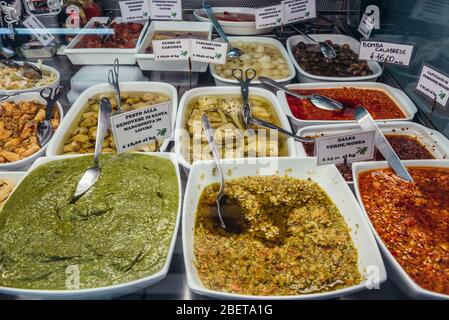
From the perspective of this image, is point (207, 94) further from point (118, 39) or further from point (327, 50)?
point (327, 50)

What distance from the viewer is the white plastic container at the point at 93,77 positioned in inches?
94.2

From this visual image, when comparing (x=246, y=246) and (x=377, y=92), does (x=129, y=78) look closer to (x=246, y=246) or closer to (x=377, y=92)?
(x=246, y=246)

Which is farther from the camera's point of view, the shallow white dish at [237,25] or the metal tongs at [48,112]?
the shallow white dish at [237,25]

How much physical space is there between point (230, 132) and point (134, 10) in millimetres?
1310

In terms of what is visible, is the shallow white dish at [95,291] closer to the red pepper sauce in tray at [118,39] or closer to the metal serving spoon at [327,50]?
the red pepper sauce in tray at [118,39]

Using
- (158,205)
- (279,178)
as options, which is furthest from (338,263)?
(158,205)

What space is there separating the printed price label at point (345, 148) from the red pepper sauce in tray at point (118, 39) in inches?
63.5

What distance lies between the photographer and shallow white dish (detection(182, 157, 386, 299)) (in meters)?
1.31

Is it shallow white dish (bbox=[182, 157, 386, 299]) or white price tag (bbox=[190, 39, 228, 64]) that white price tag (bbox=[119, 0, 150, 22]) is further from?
shallow white dish (bbox=[182, 157, 386, 299])

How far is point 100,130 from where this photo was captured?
1.87 metres

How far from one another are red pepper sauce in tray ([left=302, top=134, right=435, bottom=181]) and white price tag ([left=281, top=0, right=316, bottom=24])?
121cm

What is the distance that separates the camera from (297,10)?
277cm

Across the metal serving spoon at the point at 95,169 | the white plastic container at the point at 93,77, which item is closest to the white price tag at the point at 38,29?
the white plastic container at the point at 93,77

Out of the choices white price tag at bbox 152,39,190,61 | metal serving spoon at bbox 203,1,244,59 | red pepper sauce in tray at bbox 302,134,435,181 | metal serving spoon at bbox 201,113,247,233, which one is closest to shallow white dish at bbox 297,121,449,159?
red pepper sauce in tray at bbox 302,134,435,181
